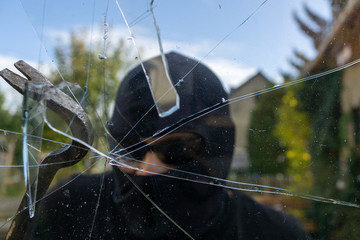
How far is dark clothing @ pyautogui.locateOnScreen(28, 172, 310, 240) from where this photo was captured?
2.85 feet

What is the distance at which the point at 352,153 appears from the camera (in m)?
0.96

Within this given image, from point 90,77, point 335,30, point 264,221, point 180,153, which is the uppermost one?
point 335,30

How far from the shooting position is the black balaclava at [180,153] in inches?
34.4

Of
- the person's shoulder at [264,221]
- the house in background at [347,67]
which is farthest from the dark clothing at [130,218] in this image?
the house in background at [347,67]

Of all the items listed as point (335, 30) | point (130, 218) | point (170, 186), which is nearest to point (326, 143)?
point (335, 30)

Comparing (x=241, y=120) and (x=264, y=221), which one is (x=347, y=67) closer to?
(x=241, y=120)

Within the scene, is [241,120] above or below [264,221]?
above

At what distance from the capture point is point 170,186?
2.88 ft

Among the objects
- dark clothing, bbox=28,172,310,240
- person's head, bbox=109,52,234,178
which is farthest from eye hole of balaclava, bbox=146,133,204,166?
dark clothing, bbox=28,172,310,240

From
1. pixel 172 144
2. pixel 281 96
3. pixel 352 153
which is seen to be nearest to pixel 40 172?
pixel 172 144

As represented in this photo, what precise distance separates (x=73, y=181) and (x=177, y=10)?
1.74 feet

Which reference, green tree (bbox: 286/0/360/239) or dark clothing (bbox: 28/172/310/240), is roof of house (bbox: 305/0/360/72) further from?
dark clothing (bbox: 28/172/310/240)

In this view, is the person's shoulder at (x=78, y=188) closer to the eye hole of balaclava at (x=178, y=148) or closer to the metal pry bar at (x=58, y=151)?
the metal pry bar at (x=58, y=151)

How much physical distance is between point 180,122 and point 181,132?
0.03 m
